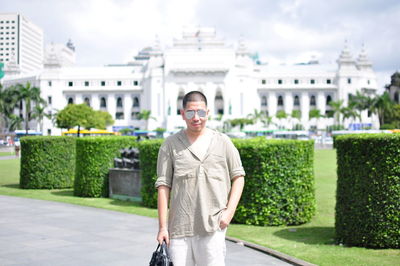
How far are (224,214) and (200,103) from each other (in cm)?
86

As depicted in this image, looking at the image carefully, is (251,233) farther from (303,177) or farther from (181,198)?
(181,198)

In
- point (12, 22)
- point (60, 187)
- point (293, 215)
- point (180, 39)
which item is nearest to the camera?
point (293, 215)

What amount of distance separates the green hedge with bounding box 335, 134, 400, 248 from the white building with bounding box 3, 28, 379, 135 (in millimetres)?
77203

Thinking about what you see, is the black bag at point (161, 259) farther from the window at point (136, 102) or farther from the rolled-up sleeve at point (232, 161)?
the window at point (136, 102)

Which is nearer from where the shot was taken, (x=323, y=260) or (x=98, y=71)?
(x=323, y=260)

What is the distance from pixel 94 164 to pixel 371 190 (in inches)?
332

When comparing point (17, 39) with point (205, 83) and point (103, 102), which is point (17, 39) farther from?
point (205, 83)

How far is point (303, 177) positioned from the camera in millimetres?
9164

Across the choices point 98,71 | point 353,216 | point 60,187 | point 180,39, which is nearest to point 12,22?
point 98,71

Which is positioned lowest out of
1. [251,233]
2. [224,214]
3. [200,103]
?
[251,233]

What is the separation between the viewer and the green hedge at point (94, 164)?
43.8 feet

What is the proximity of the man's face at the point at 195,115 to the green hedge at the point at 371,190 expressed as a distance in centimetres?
385

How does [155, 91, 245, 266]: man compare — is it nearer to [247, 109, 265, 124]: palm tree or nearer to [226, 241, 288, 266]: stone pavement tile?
[226, 241, 288, 266]: stone pavement tile

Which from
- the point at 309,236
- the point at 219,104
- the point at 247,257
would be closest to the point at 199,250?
the point at 247,257
